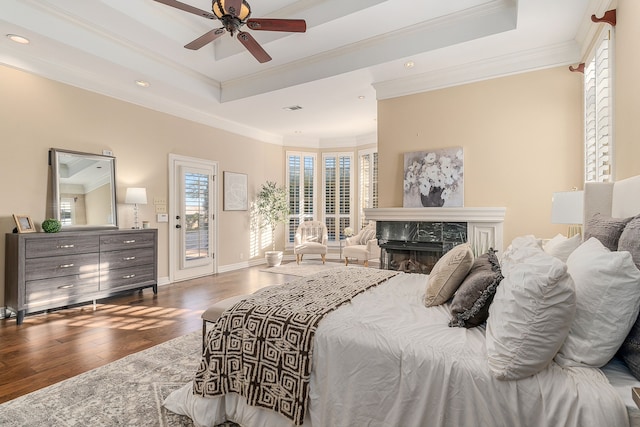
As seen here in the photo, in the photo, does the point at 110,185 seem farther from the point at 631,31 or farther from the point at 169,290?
the point at 631,31

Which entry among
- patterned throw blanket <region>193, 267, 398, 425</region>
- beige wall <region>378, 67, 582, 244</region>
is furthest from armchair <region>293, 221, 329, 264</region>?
patterned throw blanket <region>193, 267, 398, 425</region>

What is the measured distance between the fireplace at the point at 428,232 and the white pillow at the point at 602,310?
9.25ft

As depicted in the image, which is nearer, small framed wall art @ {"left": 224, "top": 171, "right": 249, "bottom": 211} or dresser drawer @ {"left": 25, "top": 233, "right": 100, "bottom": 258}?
dresser drawer @ {"left": 25, "top": 233, "right": 100, "bottom": 258}

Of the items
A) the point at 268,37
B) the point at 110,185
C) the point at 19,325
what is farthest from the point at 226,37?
the point at 19,325

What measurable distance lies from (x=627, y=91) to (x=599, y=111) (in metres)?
0.69

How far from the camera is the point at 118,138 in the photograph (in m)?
4.65

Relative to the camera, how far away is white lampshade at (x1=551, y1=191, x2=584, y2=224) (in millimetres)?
2471

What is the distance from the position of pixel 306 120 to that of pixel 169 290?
3.91m

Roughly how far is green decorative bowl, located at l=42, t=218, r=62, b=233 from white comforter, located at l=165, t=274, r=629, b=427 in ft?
9.96

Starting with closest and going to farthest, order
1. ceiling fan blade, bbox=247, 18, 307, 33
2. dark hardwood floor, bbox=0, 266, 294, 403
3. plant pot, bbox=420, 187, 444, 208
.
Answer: dark hardwood floor, bbox=0, 266, 294, 403, ceiling fan blade, bbox=247, 18, 307, 33, plant pot, bbox=420, 187, 444, 208

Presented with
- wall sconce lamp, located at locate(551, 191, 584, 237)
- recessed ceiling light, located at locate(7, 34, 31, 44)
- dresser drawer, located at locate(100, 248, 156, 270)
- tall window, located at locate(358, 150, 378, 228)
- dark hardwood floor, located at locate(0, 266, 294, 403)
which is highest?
recessed ceiling light, located at locate(7, 34, 31, 44)

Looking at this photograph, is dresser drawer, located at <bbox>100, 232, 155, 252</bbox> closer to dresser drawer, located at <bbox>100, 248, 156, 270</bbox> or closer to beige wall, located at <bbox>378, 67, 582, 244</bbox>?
dresser drawer, located at <bbox>100, 248, 156, 270</bbox>

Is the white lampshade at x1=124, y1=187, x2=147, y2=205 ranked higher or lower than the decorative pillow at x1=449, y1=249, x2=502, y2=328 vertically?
higher

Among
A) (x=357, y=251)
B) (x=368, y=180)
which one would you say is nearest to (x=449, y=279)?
(x=357, y=251)
